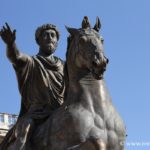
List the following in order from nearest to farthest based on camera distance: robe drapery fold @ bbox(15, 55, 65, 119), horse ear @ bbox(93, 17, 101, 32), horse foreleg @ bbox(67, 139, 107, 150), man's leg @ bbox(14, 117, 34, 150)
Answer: horse foreleg @ bbox(67, 139, 107, 150) → man's leg @ bbox(14, 117, 34, 150) → horse ear @ bbox(93, 17, 101, 32) → robe drapery fold @ bbox(15, 55, 65, 119)

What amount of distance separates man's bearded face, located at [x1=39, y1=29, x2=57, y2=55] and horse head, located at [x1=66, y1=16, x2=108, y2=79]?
719 millimetres

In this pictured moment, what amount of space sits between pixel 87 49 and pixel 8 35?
111 centimetres

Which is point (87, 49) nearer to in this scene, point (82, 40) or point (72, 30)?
point (82, 40)

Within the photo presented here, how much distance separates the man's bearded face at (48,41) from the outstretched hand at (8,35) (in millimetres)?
643

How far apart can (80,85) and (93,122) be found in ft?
1.70

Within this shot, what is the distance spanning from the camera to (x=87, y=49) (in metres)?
7.73

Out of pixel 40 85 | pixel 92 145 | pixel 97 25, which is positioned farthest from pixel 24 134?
pixel 97 25

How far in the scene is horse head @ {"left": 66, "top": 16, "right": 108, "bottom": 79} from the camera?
7.53 m

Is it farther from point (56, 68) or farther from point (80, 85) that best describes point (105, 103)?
point (56, 68)

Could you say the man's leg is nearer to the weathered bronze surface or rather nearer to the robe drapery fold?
the weathered bronze surface

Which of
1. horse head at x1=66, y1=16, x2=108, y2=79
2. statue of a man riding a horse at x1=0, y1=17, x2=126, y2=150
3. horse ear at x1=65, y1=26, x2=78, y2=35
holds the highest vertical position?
horse ear at x1=65, y1=26, x2=78, y2=35

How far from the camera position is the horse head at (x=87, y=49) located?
753cm

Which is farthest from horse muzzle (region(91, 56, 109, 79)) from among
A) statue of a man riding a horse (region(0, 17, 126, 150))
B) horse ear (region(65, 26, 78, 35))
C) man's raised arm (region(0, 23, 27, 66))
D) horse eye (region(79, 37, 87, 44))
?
man's raised arm (region(0, 23, 27, 66))

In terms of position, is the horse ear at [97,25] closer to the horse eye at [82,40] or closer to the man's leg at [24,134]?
the horse eye at [82,40]
